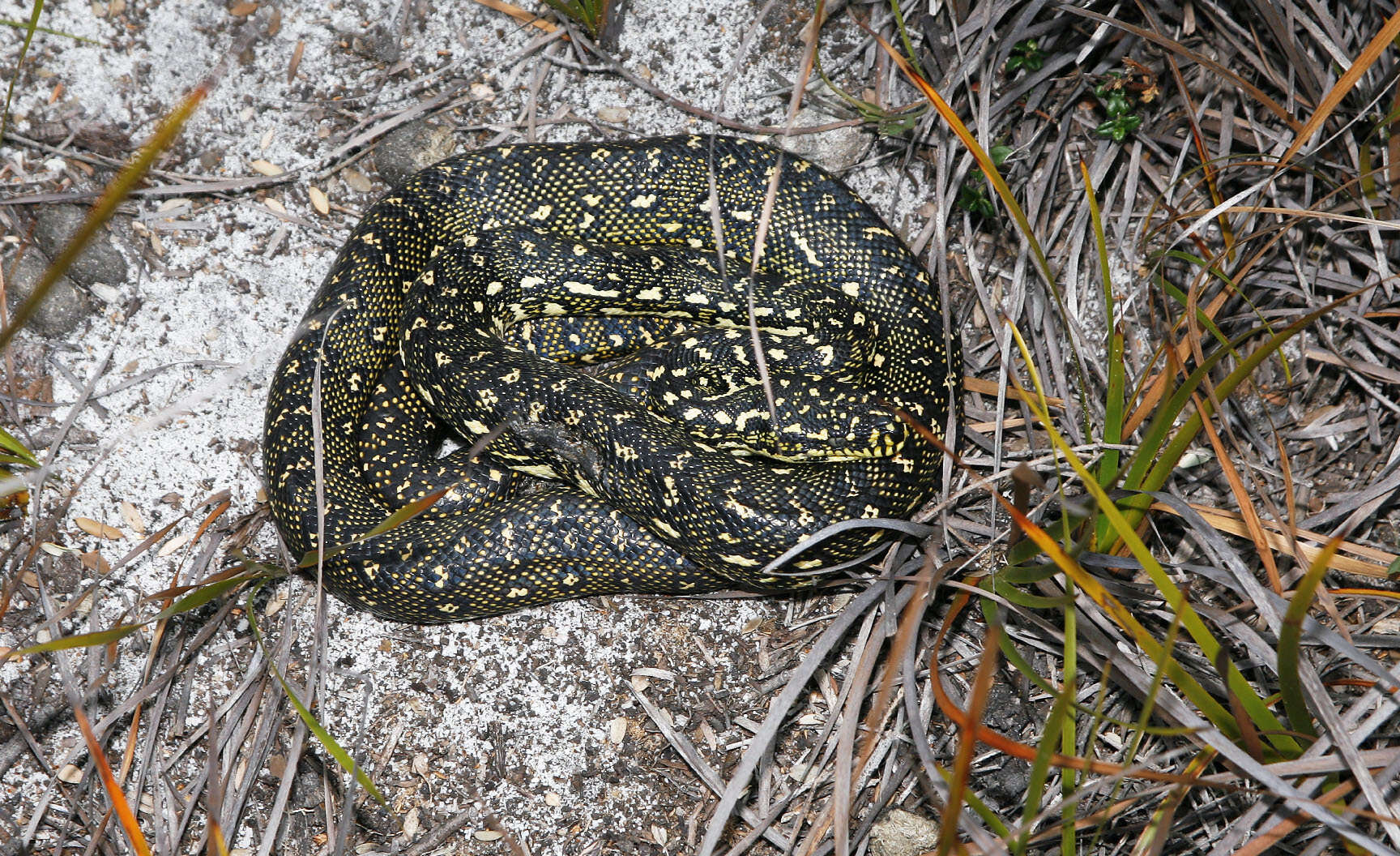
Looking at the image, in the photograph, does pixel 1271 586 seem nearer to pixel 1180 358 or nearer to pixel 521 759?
pixel 1180 358

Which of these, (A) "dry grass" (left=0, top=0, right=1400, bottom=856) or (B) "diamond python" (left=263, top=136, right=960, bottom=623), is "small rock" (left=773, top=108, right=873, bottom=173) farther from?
(B) "diamond python" (left=263, top=136, right=960, bottom=623)

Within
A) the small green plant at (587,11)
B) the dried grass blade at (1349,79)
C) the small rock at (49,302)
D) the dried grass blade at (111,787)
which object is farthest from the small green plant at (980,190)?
the small rock at (49,302)

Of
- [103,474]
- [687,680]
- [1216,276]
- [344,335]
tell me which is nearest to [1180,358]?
[1216,276]

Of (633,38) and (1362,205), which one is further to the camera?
(633,38)

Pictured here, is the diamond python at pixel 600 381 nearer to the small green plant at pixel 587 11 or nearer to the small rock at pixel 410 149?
the small rock at pixel 410 149

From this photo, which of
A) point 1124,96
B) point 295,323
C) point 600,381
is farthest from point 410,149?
point 1124,96

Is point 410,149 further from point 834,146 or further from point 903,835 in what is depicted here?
point 903,835
